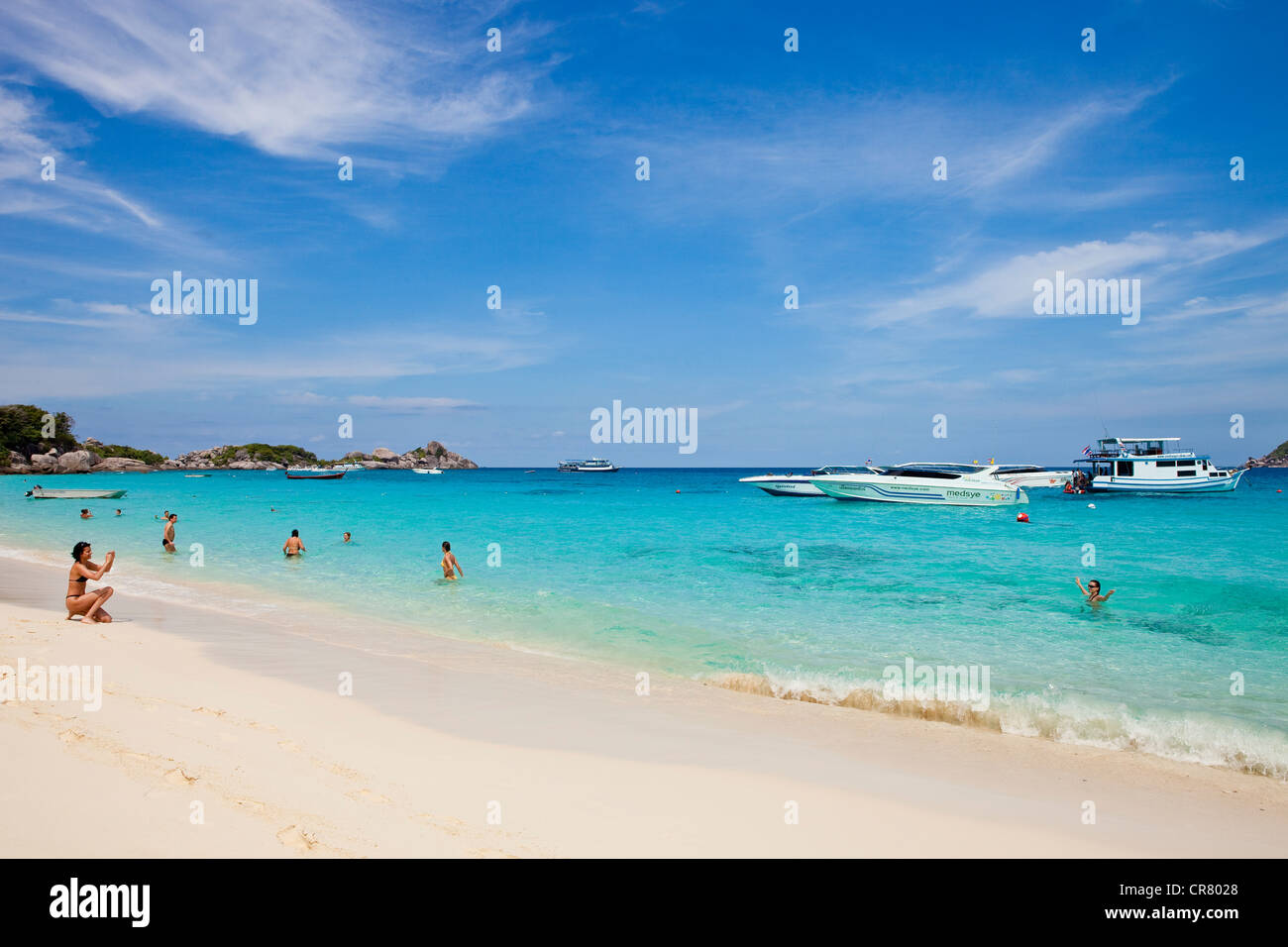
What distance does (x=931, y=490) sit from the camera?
50000 millimetres

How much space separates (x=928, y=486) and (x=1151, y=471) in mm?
28677

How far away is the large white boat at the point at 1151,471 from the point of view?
2426 inches

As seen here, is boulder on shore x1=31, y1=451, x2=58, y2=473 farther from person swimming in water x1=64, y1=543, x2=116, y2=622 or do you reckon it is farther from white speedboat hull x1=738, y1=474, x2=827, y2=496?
person swimming in water x1=64, y1=543, x2=116, y2=622

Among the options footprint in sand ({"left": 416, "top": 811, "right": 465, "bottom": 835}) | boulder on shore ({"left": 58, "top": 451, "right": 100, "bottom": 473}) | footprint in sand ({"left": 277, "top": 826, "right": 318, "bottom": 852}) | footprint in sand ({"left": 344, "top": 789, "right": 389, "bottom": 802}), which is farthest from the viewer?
boulder on shore ({"left": 58, "top": 451, "right": 100, "bottom": 473})

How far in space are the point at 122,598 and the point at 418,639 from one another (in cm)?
922

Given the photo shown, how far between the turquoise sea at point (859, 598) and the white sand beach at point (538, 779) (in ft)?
5.62

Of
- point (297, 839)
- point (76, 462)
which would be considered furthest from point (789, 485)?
point (76, 462)

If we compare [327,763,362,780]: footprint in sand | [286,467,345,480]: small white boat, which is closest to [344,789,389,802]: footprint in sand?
[327,763,362,780]: footprint in sand

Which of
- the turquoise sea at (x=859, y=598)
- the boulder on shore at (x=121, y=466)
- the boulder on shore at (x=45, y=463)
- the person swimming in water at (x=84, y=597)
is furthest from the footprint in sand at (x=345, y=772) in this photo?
the boulder on shore at (x=121, y=466)

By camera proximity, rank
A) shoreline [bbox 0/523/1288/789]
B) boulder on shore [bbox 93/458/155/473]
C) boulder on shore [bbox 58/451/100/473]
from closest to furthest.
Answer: shoreline [bbox 0/523/1288/789], boulder on shore [bbox 58/451/100/473], boulder on shore [bbox 93/458/155/473]

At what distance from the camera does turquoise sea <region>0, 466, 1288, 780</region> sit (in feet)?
33.4

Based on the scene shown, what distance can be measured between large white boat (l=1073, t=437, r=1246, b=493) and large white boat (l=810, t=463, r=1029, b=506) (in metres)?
17.9

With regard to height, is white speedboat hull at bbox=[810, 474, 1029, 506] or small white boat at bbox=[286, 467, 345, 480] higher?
small white boat at bbox=[286, 467, 345, 480]
